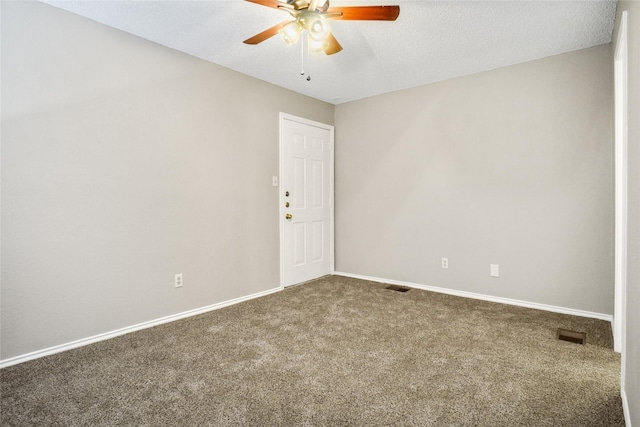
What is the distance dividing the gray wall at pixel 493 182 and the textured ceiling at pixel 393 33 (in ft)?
1.17

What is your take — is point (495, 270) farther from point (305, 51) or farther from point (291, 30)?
point (291, 30)

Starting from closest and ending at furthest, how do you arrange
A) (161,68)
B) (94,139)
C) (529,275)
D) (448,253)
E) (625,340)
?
(625,340)
(94,139)
(161,68)
(529,275)
(448,253)

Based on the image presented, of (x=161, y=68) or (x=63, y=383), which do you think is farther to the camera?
(x=161, y=68)

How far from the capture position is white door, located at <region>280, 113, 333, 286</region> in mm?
4047

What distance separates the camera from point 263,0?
1.92 m

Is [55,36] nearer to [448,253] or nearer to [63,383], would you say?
[63,383]

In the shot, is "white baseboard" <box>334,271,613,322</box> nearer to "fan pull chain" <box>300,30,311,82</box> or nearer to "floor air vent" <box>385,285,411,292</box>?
"floor air vent" <box>385,285,411,292</box>

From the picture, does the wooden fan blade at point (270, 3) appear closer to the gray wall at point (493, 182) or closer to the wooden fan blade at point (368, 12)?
the wooden fan blade at point (368, 12)

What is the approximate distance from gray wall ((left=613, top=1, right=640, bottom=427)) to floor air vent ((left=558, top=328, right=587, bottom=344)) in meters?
0.87

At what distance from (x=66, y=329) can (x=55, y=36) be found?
2.08 m

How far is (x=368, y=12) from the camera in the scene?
1966 millimetres

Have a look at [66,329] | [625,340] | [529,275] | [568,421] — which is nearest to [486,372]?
[568,421]

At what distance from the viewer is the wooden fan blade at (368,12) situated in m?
1.91

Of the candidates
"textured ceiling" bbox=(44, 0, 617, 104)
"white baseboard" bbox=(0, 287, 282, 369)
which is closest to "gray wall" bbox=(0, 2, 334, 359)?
"white baseboard" bbox=(0, 287, 282, 369)
